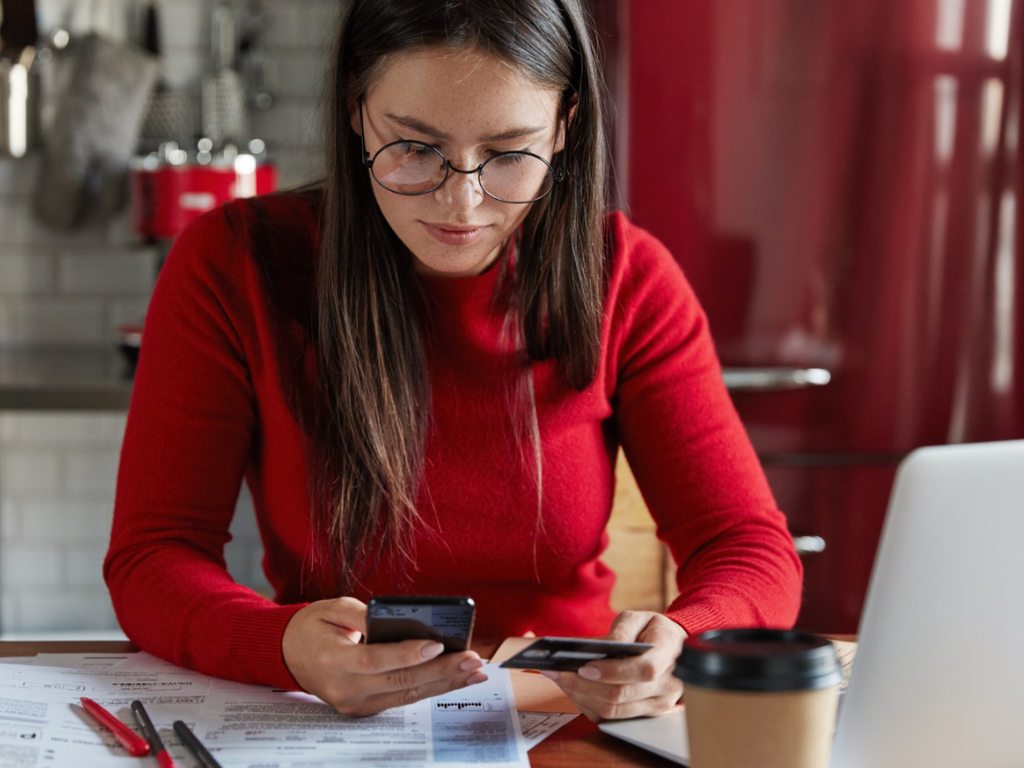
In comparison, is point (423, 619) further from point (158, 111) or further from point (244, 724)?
point (158, 111)

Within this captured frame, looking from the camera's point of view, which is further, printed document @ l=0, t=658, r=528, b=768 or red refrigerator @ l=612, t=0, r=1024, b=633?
red refrigerator @ l=612, t=0, r=1024, b=633

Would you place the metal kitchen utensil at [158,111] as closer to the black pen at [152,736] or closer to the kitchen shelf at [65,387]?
the kitchen shelf at [65,387]

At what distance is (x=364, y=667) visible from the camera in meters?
0.82

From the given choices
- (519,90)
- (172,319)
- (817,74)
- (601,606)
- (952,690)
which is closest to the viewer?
Answer: (952,690)

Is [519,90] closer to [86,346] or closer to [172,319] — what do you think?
[172,319]

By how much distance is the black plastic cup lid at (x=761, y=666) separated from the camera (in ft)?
2.03

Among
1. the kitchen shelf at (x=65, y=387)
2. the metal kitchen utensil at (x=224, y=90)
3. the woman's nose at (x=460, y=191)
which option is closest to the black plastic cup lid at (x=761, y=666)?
the woman's nose at (x=460, y=191)

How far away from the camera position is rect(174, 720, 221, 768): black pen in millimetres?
741

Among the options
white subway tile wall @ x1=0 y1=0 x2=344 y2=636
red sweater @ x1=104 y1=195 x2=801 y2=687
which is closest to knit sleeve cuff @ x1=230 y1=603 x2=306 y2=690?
red sweater @ x1=104 y1=195 x2=801 y2=687

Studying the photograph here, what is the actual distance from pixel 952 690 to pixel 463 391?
0.64 m

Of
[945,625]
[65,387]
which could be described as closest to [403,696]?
[945,625]

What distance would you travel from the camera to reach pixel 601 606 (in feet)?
4.25

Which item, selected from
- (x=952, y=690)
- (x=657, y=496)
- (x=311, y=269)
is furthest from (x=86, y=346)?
(x=952, y=690)

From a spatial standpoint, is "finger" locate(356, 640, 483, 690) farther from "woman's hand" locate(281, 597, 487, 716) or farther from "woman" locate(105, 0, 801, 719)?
"woman" locate(105, 0, 801, 719)
